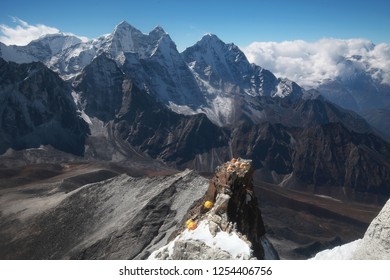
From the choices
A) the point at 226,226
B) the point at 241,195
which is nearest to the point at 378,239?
the point at 226,226

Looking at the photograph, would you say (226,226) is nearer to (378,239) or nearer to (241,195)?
A: (241,195)

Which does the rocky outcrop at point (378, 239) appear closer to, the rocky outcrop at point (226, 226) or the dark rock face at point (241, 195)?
the rocky outcrop at point (226, 226)

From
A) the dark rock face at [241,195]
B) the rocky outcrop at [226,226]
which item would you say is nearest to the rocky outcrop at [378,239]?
the rocky outcrop at [226,226]

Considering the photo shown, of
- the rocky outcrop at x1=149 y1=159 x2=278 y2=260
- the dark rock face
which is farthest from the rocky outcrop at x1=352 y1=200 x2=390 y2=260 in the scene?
the dark rock face

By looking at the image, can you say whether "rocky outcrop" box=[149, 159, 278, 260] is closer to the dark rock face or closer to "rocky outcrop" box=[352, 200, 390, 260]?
the dark rock face
